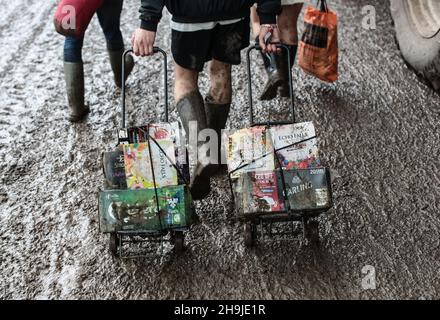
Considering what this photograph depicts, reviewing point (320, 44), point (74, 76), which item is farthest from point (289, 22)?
point (74, 76)

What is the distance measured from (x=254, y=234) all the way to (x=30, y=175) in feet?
5.19

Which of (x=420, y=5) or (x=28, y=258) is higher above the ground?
(x=420, y=5)

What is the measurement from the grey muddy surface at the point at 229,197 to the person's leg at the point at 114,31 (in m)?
0.20

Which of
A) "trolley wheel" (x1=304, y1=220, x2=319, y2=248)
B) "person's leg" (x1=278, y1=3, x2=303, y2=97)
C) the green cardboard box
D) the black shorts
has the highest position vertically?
"person's leg" (x1=278, y1=3, x2=303, y2=97)

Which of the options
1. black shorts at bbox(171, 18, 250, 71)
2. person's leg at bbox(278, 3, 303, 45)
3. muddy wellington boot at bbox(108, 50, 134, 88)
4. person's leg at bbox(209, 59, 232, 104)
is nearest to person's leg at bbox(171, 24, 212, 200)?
black shorts at bbox(171, 18, 250, 71)

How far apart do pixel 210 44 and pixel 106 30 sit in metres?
1.54

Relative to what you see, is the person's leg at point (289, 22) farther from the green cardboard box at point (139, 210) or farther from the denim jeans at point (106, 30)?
the green cardboard box at point (139, 210)

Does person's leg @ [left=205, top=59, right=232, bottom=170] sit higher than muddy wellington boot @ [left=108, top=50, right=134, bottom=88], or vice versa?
muddy wellington boot @ [left=108, top=50, right=134, bottom=88]

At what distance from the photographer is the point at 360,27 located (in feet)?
20.9

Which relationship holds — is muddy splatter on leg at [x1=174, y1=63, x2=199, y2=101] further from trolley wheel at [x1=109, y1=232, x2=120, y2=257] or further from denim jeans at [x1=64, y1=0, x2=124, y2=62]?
denim jeans at [x1=64, y1=0, x2=124, y2=62]

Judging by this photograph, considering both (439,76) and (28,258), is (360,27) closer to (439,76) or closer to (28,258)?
(439,76)

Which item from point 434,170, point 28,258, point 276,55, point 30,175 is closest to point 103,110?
point 30,175

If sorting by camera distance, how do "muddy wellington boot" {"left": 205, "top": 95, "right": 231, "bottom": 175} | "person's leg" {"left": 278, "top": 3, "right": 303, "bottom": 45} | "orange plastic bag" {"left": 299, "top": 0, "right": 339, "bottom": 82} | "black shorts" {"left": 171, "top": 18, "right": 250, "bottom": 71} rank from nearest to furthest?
1. "black shorts" {"left": 171, "top": 18, "right": 250, "bottom": 71}
2. "muddy wellington boot" {"left": 205, "top": 95, "right": 231, "bottom": 175}
3. "person's leg" {"left": 278, "top": 3, "right": 303, "bottom": 45}
4. "orange plastic bag" {"left": 299, "top": 0, "right": 339, "bottom": 82}

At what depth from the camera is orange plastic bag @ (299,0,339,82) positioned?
5.03 metres
